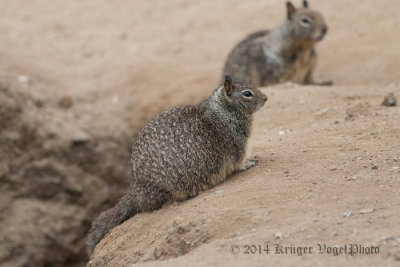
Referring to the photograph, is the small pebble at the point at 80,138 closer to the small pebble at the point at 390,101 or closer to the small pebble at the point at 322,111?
the small pebble at the point at 322,111

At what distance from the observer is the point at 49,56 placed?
1068cm

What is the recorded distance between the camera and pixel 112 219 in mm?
5348

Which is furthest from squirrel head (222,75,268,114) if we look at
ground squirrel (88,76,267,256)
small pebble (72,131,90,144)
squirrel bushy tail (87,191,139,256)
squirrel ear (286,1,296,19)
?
small pebble (72,131,90,144)

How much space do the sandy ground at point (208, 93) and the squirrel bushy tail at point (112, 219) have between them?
0.55ft

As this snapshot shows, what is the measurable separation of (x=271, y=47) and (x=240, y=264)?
6491 millimetres

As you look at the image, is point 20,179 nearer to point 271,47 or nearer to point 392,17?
point 271,47

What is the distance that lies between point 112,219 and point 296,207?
2.16m

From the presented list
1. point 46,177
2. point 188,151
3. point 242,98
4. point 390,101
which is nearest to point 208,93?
point 46,177

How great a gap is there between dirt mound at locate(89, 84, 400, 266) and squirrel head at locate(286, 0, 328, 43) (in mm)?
3147

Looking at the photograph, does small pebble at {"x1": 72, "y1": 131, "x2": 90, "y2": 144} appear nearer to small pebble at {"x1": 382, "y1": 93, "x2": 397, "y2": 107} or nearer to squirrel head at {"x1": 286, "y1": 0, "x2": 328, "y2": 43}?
squirrel head at {"x1": 286, "y1": 0, "x2": 328, "y2": 43}

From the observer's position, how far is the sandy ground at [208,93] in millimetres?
3816

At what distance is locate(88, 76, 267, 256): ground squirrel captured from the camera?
4.87 metres

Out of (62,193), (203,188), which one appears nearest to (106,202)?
(62,193)

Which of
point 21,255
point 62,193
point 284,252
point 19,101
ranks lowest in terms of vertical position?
point 21,255
